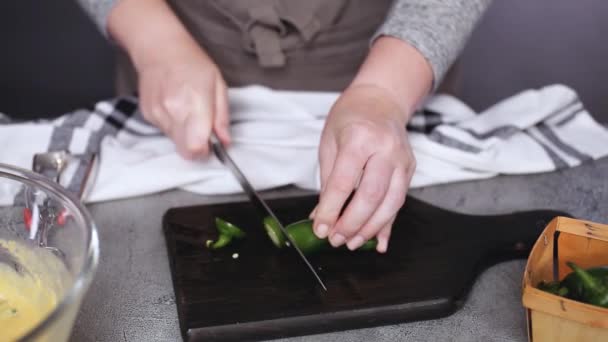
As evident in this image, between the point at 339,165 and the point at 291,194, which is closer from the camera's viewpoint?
the point at 339,165

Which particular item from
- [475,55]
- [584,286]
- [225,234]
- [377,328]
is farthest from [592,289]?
[475,55]

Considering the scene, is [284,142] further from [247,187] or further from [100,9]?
[100,9]

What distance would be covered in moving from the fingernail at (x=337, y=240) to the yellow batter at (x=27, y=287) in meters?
0.38

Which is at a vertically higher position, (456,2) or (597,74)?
(456,2)

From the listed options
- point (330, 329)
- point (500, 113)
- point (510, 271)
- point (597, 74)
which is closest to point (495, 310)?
point (510, 271)

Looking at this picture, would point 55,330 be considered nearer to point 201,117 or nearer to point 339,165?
point 339,165

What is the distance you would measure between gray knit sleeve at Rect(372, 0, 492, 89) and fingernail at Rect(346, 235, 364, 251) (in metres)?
0.39

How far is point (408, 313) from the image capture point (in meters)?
0.92

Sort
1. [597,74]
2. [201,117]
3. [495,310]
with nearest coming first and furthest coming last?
1. [495,310]
2. [201,117]
3. [597,74]

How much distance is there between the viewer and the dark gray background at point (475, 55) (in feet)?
8.58

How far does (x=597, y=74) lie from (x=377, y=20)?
59.2 inches

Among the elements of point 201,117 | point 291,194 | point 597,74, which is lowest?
point 597,74

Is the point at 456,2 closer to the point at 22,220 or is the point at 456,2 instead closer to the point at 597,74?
the point at 22,220

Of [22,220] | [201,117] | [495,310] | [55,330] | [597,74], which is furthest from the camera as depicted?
[597,74]
